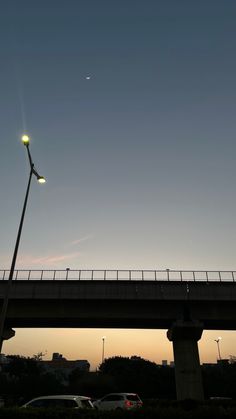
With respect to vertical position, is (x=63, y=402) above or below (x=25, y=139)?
below

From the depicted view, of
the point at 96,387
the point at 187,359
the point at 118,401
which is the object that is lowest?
the point at 118,401

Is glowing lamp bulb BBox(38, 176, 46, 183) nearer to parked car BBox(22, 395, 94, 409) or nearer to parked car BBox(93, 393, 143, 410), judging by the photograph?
parked car BBox(22, 395, 94, 409)

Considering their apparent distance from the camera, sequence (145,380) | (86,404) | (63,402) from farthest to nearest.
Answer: (145,380) < (86,404) < (63,402)

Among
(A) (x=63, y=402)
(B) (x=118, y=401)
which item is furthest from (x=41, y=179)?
(B) (x=118, y=401)

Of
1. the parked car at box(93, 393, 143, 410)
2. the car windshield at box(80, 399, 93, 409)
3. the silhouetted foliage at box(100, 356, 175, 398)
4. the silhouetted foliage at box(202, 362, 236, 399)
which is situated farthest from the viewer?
the silhouetted foliage at box(100, 356, 175, 398)

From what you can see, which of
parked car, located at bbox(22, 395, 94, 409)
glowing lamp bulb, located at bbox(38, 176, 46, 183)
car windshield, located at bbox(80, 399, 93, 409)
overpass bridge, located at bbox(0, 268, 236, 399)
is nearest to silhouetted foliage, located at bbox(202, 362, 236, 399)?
overpass bridge, located at bbox(0, 268, 236, 399)

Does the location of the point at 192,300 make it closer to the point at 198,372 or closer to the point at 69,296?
the point at 198,372

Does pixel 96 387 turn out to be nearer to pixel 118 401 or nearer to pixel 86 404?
pixel 118 401

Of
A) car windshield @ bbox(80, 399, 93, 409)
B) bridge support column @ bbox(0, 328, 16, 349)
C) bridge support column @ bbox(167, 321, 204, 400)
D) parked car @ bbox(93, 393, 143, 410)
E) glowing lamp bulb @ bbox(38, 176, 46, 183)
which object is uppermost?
glowing lamp bulb @ bbox(38, 176, 46, 183)

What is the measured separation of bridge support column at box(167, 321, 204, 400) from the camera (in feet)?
112

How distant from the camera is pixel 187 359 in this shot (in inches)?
1383

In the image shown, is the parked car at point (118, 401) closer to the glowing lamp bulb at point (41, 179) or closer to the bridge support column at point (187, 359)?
the bridge support column at point (187, 359)

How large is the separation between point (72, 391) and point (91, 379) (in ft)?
15.8

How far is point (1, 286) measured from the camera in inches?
1483
